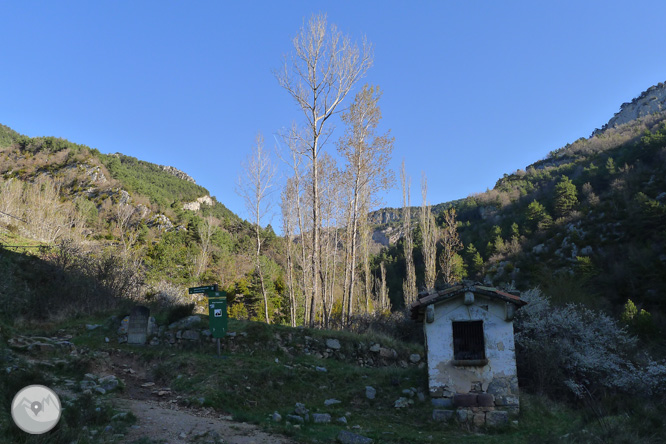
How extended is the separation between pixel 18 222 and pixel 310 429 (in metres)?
30.3

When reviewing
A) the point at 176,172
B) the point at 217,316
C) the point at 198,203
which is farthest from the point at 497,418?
the point at 176,172

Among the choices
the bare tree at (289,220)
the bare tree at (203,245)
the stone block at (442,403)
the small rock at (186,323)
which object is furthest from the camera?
the bare tree at (203,245)

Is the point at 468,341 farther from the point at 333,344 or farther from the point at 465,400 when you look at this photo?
the point at 333,344

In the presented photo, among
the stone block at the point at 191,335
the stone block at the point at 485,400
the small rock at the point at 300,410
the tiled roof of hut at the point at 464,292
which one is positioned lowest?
the small rock at the point at 300,410

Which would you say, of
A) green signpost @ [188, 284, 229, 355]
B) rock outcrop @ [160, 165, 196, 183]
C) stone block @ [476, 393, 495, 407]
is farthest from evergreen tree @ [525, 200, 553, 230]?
rock outcrop @ [160, 165, 196, 183]

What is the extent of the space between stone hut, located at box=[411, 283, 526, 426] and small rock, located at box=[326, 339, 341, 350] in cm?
379

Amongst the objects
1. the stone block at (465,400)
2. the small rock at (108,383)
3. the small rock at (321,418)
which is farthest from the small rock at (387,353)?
the small rock at (108,383)

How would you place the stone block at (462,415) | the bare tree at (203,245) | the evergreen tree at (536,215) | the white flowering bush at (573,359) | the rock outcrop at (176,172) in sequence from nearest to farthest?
the stone block at (462,415) < the white flowering bush at (573,359) < the bare tree at (203,245) < the evergreen tree at (536,215) < the rock outcrop at (176,172)

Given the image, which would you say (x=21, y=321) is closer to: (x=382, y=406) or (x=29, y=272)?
(x=29, y=272)

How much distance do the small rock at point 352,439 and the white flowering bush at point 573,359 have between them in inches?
213

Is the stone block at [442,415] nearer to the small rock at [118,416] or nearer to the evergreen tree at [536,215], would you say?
the small rock at [118,416]

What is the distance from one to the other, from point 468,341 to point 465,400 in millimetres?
1609

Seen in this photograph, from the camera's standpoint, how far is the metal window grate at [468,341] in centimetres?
880

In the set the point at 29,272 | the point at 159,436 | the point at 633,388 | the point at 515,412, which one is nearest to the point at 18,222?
the point at 29,272
